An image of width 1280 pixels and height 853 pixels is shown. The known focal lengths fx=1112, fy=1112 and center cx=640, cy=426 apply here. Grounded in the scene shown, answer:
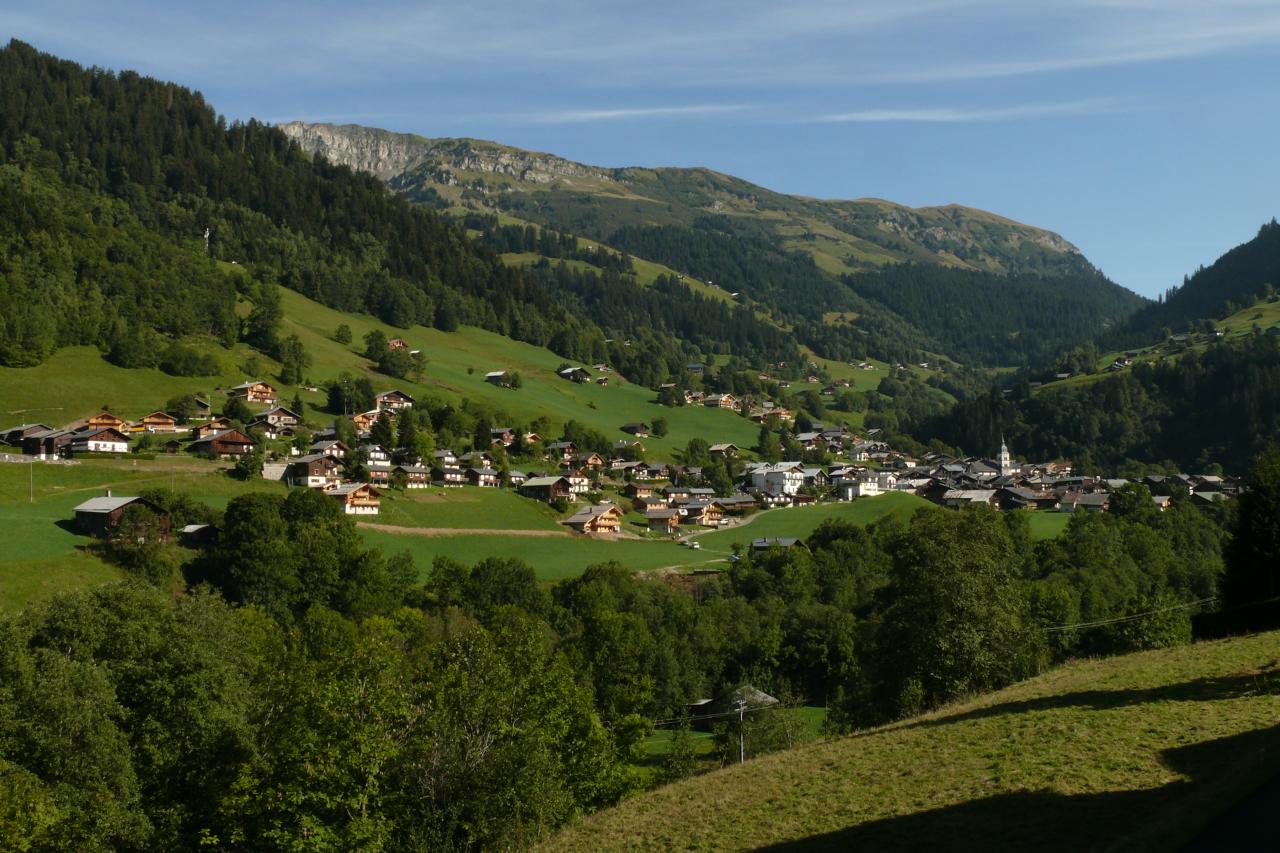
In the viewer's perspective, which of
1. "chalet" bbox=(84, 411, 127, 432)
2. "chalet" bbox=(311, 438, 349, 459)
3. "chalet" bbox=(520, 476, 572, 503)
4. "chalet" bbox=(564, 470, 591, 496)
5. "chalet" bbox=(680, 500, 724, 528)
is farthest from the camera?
"chalet" bbox=(680, 500, 724, 528)

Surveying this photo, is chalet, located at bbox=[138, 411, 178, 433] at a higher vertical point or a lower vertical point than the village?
higher

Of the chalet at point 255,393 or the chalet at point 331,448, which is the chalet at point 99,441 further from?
the chalet at point 255,393

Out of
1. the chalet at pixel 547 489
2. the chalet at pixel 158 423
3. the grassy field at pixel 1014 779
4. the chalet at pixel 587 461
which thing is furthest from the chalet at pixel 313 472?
the grassy field at pixel 1014 779

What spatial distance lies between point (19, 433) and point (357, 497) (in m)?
30.5

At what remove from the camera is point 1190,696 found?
85.5 ft

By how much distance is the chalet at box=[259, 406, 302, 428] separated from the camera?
112 metres

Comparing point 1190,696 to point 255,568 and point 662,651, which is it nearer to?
point 662,651

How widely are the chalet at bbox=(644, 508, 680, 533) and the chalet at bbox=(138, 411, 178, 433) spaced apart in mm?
47553

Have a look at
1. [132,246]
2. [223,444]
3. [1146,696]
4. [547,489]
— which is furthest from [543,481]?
[1146,696]

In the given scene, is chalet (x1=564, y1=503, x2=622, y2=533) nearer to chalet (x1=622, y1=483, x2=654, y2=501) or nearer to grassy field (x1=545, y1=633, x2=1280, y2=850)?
chalet (x1=622, y1=483, x2=654, y2=501)

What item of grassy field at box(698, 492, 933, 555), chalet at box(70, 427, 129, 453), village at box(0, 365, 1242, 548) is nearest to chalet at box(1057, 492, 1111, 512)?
village at box(0, 365, 1242, 548)

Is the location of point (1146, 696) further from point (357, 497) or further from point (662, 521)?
point (662, 521)

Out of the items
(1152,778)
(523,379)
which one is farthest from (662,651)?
(523,379)

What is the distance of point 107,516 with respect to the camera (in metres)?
74.3
